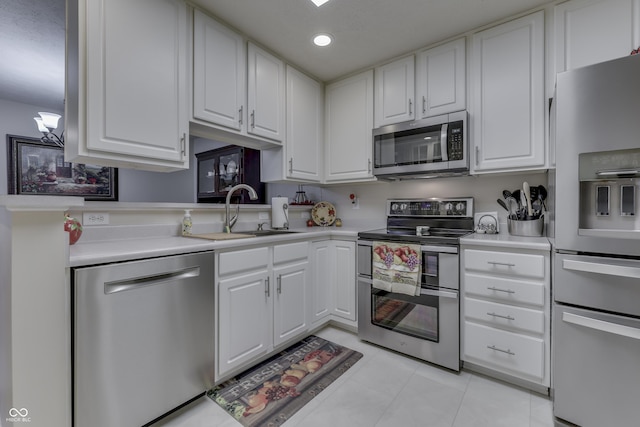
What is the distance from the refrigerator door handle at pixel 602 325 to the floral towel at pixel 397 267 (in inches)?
31.3

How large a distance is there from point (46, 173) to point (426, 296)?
4.34 meters

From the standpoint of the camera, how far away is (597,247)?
4.24ft

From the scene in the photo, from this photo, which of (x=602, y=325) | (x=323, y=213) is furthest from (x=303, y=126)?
(x=602, y=325)

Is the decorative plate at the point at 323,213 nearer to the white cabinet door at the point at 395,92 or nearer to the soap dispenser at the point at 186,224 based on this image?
the white cabinet door at the point at 395,92

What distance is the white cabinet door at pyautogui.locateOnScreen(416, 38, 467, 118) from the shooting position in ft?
6.95

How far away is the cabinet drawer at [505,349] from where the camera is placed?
1.62m

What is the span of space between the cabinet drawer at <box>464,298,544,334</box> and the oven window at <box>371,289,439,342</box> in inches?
8.5

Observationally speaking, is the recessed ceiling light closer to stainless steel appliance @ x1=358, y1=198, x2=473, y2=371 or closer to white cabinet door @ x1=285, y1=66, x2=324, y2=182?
white cabinet door @ x1=285, y1=66, x2=324, y2=182

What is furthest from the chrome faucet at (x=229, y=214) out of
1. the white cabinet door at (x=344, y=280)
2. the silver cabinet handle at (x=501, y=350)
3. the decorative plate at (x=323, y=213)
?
the silver cabinet handle at (x=501, y=350)

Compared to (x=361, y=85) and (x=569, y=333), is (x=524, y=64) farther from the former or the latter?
(x=569, y=333)

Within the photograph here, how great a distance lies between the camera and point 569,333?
137 cm

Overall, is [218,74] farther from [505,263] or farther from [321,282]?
[505,263]

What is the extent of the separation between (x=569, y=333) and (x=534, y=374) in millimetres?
426

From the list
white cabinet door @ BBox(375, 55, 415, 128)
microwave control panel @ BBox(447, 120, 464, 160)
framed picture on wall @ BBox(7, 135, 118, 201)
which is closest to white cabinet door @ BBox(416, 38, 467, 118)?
white cabinet door @ BBox(375, 55, 415, 128)
